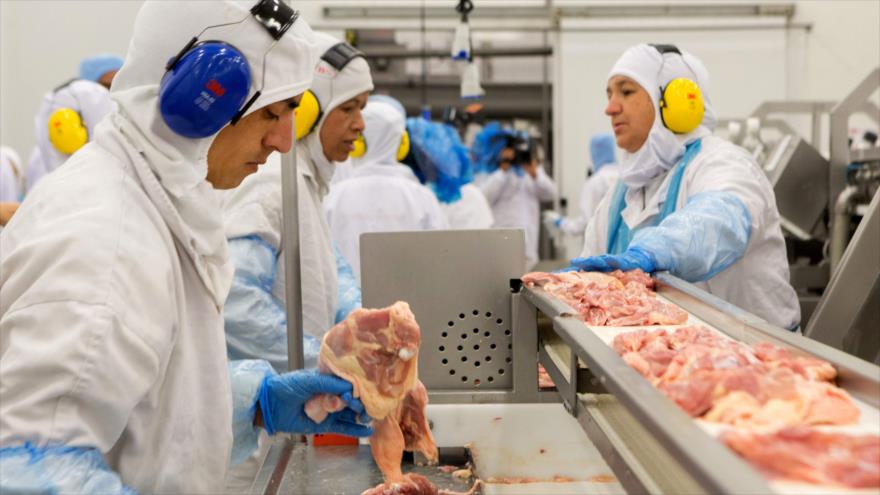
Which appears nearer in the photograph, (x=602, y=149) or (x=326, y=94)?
(x=326, y=94)

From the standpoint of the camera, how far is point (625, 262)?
232 centimetres

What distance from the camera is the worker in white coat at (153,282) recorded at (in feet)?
3.78

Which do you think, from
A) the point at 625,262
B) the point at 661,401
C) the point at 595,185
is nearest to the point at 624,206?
the point at 625,262

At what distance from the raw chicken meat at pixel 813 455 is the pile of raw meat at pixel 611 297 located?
81 centimetres

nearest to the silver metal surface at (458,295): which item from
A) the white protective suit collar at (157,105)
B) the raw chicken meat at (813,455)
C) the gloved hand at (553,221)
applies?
the white protective suit collar at (157,105)

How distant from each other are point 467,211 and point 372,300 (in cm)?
412

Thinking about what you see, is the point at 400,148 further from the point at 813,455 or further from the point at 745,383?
the point at 813,455

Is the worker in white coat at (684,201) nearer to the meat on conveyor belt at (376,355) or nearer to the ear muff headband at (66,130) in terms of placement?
the meat on conveyor belt at (376,355)

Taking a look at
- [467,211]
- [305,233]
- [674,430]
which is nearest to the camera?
[674,430]

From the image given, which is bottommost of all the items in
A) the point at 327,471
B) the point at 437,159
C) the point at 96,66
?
the point at 327,471

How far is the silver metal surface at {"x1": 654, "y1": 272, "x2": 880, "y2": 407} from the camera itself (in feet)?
3.96

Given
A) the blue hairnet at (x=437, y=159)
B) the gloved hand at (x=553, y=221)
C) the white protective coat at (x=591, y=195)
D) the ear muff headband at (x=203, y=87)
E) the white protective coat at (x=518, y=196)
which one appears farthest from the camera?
the white protective coat at (x=518, y=196)

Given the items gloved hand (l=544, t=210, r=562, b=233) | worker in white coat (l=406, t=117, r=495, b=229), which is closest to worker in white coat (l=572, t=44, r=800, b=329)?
worker in white coat (l=406, t=117, r=495, b=229)

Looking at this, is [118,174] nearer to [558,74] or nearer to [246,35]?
[246,35]
